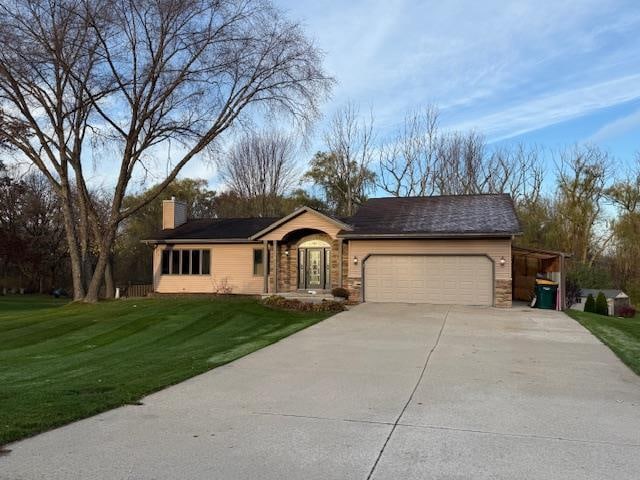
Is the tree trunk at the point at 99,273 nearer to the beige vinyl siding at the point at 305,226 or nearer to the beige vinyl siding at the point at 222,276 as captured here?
the beige vinyl siding at the point at 222,276

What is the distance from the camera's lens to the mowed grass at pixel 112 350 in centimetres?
586

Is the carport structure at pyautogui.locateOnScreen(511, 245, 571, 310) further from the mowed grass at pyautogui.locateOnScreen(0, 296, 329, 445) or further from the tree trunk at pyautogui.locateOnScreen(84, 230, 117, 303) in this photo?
the tree trunk at pyautogui.locateOnScreen(84, 230, 117, 303)

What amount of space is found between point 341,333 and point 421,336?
5.92 ft

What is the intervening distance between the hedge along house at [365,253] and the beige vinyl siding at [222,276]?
0.04 meters

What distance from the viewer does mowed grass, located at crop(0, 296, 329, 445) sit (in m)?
5.86

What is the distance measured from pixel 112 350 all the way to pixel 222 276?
42.7 ft

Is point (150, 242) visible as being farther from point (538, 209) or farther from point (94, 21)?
point (538, 209)

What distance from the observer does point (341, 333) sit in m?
12.3

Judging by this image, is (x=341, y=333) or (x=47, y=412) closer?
(x=47, y=412)

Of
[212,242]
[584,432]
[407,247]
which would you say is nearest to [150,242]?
[212,242]

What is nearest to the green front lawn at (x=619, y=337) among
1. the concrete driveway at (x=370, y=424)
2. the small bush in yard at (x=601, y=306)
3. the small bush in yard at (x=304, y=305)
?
the concrete driveway at (x=370, y=424)

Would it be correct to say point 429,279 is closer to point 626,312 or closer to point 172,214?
point 172,214

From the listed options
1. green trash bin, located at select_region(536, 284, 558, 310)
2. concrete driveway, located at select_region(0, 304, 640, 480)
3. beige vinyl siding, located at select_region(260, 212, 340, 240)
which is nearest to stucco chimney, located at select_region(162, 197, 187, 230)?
beige vinyl siding, located at select_region(260, 212, 340, 240)

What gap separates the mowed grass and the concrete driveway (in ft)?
1.44
